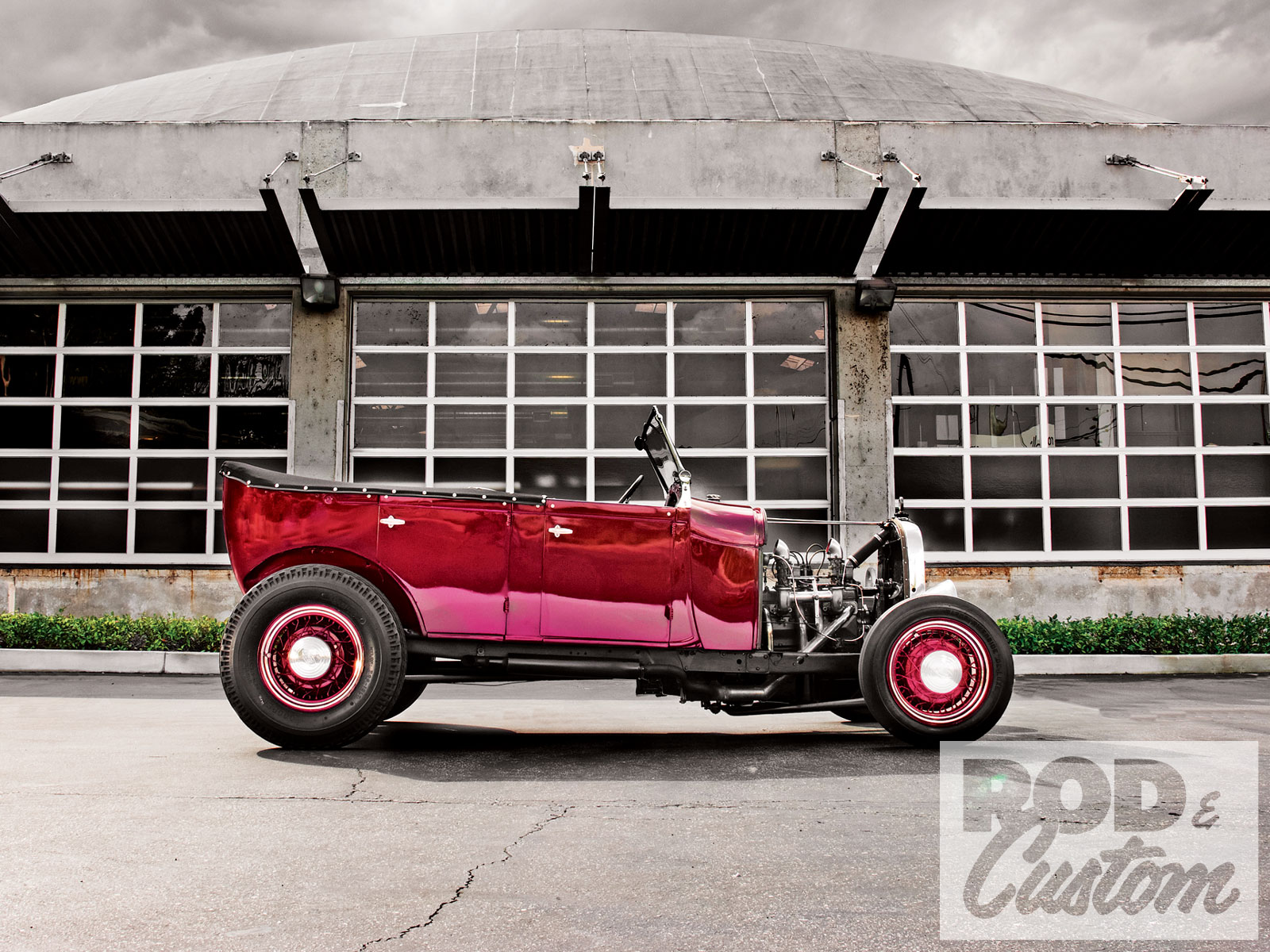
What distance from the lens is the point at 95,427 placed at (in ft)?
43.9

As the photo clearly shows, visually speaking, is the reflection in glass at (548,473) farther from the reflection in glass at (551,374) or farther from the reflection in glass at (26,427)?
the reflection in glass at (26,427)

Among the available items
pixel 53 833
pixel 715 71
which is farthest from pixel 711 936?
pixel 715 71

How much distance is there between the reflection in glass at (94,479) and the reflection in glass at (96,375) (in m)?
0.93

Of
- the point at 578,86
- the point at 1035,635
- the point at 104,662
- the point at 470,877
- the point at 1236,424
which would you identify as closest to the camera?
the point at 470,877

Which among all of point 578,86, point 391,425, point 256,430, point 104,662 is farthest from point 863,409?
point 104,662

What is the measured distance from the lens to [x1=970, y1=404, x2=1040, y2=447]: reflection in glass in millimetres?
13438

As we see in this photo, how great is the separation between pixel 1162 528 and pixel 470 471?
376 inches

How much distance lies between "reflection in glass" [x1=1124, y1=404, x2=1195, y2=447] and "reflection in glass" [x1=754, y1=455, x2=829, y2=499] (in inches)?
170

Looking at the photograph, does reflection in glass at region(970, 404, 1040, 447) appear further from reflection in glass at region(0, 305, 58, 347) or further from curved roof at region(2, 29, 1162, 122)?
reflection in glass at region(0, 305, 58, 347)

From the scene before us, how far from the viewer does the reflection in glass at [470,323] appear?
529 inches

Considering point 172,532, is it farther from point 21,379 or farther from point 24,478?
point 21,379

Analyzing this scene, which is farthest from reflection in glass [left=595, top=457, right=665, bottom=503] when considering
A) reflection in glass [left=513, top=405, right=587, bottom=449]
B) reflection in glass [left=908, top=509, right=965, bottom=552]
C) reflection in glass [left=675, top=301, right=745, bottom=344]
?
reflection in glass [left=908, top=509, right=965, bottom=552]

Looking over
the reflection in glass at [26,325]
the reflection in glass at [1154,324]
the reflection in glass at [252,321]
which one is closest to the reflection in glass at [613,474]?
the reflection in glass at [252,321]

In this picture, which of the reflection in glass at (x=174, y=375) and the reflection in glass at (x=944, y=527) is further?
the reflection in glass at (x=174, y=375)
